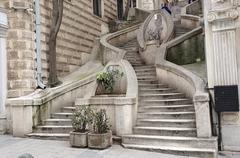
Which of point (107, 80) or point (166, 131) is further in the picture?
point (107, 80)

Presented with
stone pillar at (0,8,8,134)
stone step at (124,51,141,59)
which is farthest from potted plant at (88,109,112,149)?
stone step at (124,51,141,59)

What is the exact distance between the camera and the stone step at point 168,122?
7.52 meters

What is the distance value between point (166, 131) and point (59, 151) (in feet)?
8.82

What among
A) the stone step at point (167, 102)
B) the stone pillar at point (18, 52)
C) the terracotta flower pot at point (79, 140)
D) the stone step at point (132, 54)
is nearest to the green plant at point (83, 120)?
the terracotta flower pot at point (79, 140)

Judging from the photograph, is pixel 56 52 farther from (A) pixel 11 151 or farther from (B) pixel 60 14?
(A) pixel 11 151

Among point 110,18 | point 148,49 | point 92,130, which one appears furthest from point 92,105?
point 110,18

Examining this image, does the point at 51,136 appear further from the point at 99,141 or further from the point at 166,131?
the point at 166,131

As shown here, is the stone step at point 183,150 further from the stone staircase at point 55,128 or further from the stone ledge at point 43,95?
the stone ledge at point 43,95

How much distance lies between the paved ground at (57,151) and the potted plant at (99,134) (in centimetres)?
18

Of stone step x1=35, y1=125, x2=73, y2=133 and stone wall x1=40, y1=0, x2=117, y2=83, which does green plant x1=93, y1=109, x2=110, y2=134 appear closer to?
stone step x1=35, y1=125, x2=73, y2=133

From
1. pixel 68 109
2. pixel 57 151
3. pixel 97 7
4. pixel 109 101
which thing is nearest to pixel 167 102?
pixel 109 101

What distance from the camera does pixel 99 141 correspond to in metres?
7.29

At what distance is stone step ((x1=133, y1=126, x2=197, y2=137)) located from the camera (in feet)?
23.7

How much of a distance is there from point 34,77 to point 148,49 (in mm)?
5243
